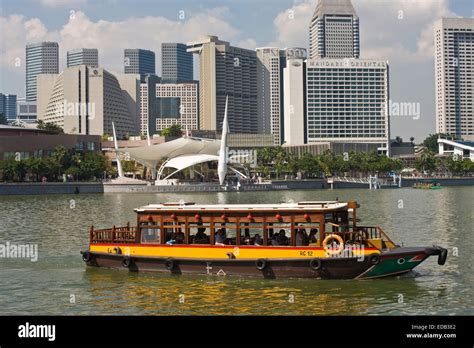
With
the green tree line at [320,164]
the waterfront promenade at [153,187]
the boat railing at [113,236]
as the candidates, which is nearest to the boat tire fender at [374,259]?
the boat railing at [113,236]

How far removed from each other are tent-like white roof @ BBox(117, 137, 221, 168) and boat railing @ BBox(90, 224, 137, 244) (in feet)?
329

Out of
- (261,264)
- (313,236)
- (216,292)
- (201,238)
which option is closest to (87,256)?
(201,238)

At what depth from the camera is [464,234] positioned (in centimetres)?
3691

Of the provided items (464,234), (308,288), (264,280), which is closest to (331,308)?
(308,288)

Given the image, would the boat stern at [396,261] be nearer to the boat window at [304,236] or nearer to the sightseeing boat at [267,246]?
the sightseeing boat at [267,246]

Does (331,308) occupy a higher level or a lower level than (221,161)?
lower

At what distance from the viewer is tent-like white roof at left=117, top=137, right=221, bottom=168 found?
419 feet

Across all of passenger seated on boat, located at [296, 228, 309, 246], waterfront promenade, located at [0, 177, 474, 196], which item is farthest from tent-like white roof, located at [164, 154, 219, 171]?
passenger seated on boat, located at [296, 228, 309, 246]

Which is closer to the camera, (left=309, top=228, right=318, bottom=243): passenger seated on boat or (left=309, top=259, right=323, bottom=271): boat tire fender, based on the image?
(left=309, top=259, right=323, bottom=271): boat tire fender

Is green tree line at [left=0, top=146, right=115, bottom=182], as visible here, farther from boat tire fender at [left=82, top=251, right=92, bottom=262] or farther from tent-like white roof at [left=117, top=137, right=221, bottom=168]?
boat tire fender at [left=82, top=251, right=92, bottom=262]
